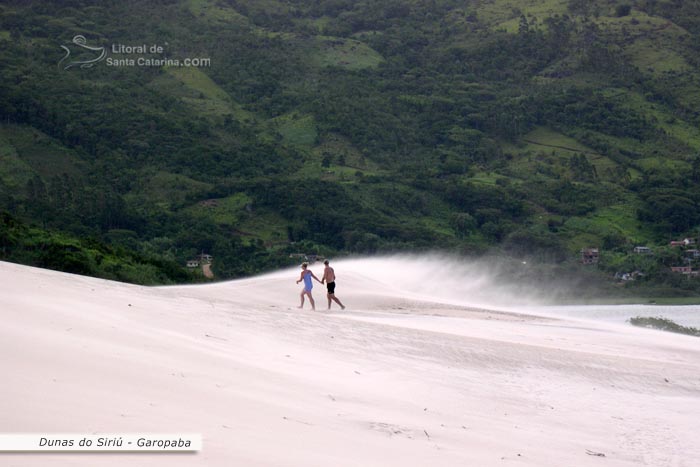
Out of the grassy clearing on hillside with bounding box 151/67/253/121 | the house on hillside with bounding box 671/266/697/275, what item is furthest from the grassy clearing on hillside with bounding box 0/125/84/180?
the house on hillside with bounding box 671/266/697/275

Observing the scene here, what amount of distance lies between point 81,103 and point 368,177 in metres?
32.9

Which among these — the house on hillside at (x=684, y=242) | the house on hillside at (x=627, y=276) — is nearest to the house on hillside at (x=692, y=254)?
the house on hillside at (x=684, y=242)

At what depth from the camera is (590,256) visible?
93.1m

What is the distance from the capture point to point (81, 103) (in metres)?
113

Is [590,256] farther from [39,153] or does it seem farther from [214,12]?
[214,12]

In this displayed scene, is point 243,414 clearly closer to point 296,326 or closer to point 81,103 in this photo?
point 296,326

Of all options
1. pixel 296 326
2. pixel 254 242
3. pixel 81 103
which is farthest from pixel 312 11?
Answer: pixel 296 326

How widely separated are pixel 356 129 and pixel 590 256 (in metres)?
39.8

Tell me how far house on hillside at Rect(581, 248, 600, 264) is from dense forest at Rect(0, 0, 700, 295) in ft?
2.51

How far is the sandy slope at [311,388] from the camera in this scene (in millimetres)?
8250

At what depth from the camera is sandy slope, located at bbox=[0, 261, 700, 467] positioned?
825 cm

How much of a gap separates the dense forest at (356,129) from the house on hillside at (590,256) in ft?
2.51

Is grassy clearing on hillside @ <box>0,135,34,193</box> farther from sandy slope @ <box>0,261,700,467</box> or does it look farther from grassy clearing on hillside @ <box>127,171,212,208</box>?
sandy slope @ <box>0,261,700,467</box>

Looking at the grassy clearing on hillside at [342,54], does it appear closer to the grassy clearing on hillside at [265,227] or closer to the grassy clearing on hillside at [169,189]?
the grassy clearing on hillside at [169,189]
